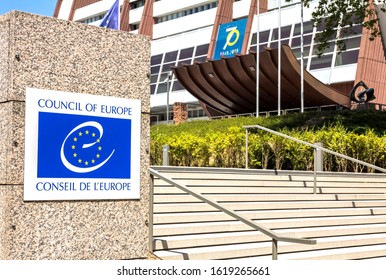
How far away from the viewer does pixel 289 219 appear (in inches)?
369

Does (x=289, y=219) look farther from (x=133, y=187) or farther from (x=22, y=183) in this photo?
(x=22, y=183)

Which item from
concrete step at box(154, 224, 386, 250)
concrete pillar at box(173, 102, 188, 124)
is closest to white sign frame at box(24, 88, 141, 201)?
concrete step at box(154, 224, 386, 250)

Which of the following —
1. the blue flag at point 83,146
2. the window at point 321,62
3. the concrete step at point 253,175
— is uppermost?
the window at point 321,62

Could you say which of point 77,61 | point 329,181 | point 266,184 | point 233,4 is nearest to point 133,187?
point 77,61

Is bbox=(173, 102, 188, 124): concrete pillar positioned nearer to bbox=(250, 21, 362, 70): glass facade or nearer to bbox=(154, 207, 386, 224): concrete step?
bbox=(250, 21, 362, 70): glass facade

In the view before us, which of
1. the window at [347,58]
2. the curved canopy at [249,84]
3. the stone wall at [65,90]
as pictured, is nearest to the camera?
the stone wall at [65,90]

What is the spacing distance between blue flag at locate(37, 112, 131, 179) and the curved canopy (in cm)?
2646

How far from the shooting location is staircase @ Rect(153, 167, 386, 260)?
25.1 ft

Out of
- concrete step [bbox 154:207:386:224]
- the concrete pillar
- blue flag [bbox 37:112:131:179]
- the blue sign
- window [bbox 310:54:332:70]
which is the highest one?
the blue sign

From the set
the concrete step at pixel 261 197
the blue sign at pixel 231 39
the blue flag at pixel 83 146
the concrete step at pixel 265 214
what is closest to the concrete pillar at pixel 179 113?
the blue sign at pixel 231 39

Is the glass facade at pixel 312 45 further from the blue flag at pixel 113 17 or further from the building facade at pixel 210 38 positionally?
the blue flag at pixel 113 17

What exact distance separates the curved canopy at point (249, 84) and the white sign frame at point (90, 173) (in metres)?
26.3

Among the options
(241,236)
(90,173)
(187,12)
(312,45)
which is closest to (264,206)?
(241,236)

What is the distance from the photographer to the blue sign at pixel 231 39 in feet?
152
